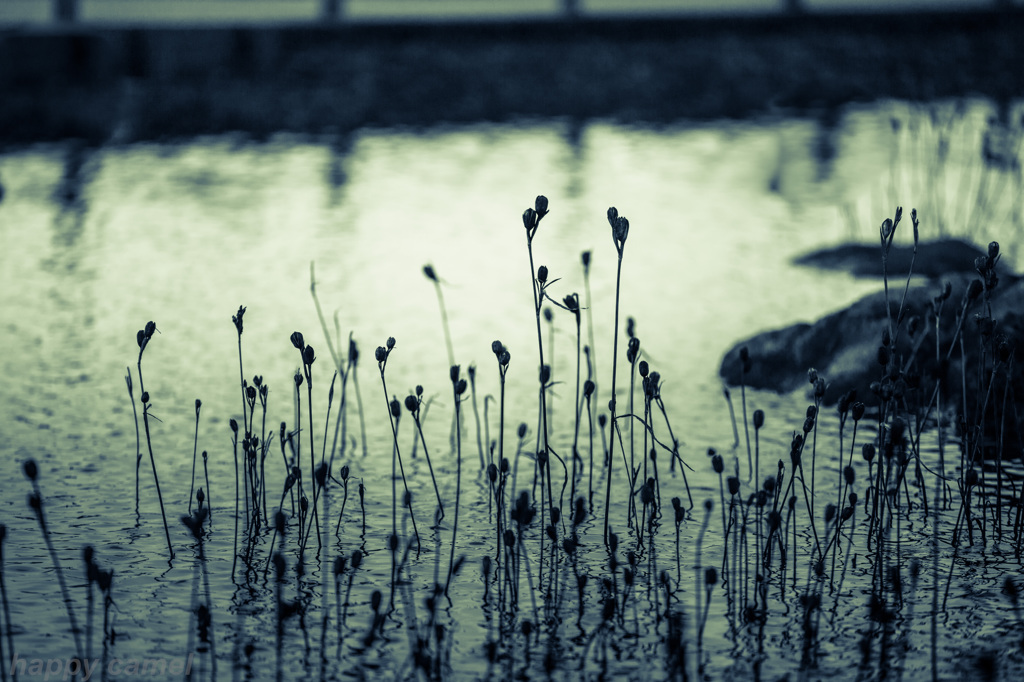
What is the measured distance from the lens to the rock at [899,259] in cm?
646

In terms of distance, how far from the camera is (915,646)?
8.37 ft

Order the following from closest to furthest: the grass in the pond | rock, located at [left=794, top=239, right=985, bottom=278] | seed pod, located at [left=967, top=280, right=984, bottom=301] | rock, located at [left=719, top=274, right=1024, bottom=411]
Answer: the grass in the pond, seed pod, located at [left=967, top=280, right=984, bottom=301], rock, located at [left=719, top=274, right=1024, bottom=411], rock, located at [left=794, top=239, right=985, bottom=278]

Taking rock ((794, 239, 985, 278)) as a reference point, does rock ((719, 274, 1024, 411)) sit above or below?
below

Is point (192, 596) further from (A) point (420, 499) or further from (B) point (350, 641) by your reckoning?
(A) point (420, 499)

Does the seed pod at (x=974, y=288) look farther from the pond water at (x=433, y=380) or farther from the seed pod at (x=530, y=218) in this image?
the seed pod at (x=530, y=218)

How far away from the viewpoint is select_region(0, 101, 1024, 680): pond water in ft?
8.57

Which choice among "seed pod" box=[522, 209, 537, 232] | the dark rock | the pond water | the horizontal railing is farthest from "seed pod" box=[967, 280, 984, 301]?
the horizontal railing

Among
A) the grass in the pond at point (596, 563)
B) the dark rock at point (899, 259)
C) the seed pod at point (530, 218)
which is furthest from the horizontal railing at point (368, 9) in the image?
the seed pod at point (530, 218)

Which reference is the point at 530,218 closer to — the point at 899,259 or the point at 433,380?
the point at 433,380

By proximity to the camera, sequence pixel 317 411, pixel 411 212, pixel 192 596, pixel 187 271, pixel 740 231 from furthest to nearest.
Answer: pixel 411 212 → pixel 740 231 → pixel 187 271 → pixel 317 411 → pixel 192 596

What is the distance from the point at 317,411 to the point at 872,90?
11.8 m

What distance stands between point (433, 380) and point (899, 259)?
3.09 meters

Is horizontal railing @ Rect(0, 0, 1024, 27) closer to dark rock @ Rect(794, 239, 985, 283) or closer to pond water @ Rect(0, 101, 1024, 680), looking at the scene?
pond water @ Rect(0, 101, 1024, 680)

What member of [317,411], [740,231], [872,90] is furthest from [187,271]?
[872,90]
